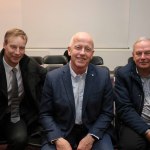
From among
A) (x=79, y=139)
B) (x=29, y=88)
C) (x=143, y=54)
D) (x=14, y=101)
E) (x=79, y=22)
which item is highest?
(x=79, y=22)

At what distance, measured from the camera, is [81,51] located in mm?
2172

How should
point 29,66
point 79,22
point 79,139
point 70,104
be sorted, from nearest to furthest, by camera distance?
point 70,104, point 79,139, point 29,66, point 79,22

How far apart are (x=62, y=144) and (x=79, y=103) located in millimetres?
376

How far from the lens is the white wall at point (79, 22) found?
16.4 ft

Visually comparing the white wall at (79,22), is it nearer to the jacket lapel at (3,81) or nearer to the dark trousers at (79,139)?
the jacket lapel at (3,81)

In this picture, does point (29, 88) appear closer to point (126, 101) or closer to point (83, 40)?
point (83, 40)

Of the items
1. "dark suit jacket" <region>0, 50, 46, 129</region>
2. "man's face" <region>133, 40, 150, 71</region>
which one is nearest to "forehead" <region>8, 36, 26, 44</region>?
"dark suit jacket" <region>0, 50, 46, 129</region>

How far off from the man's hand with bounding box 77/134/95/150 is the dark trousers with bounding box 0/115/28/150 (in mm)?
531

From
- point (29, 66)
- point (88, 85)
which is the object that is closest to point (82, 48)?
point (88, 85)

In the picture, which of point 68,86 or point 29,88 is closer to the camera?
point 68,86

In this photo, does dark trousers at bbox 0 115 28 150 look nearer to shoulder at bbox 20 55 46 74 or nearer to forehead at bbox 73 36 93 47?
shoulder at bbox 20 55 46 74

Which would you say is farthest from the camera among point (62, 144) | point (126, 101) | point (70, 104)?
point (126, 101)

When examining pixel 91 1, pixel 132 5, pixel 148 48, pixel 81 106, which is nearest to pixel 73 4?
pixel 91 1

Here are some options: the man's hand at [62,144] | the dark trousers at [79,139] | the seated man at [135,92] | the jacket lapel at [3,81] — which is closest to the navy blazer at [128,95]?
the seated man at [135,92]
